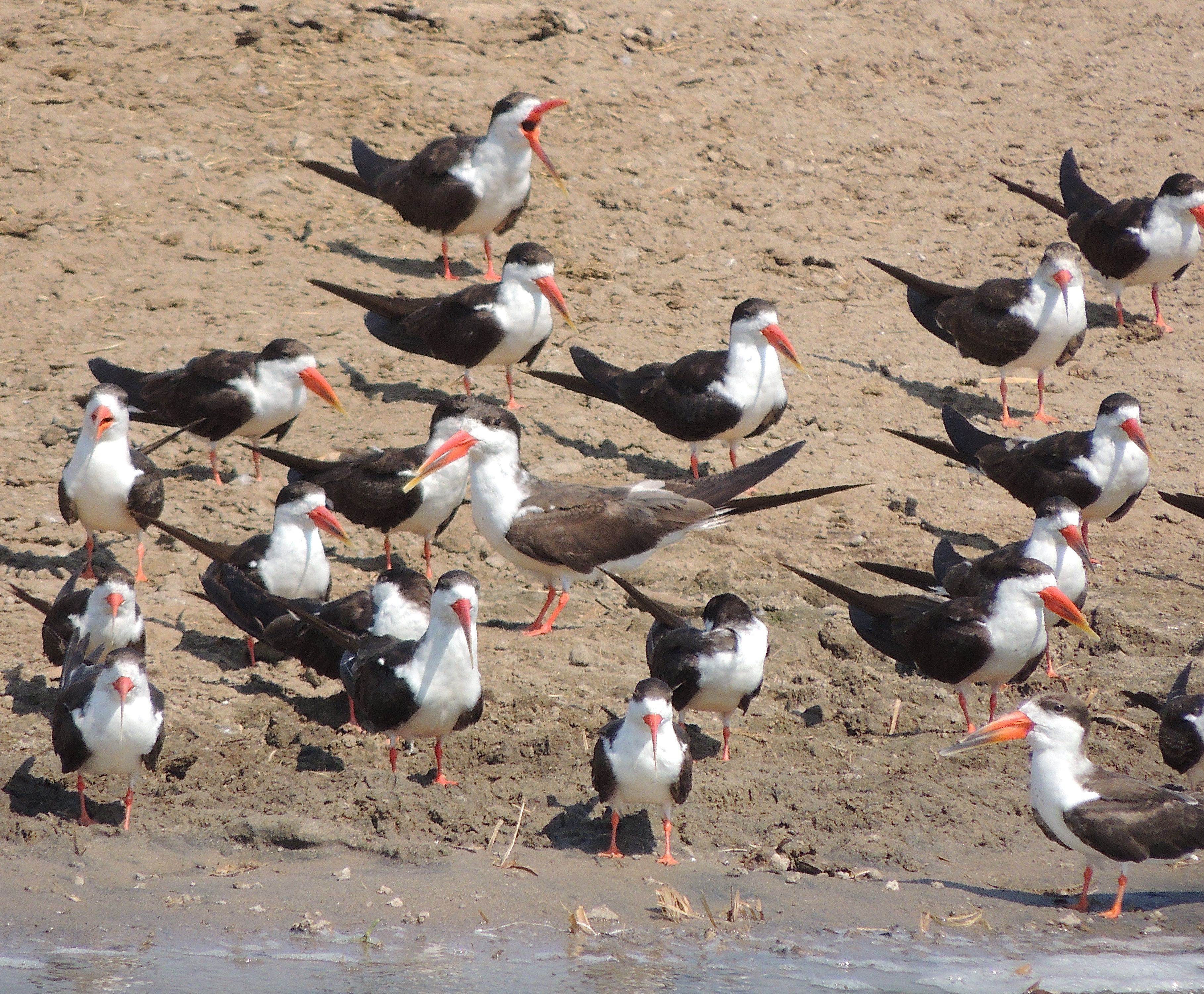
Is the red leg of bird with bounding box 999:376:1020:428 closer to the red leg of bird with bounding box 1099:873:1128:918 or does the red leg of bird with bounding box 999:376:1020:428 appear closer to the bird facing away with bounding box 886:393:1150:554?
the bird facing away with bounding box 886:393:1150:554

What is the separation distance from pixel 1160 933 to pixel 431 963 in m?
2.71

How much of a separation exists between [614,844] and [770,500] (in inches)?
93.5

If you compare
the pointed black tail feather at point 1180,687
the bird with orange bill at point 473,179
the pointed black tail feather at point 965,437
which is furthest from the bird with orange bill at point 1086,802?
the bird with orange bill at point 473,179

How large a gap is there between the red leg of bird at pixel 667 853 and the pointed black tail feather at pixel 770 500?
2165mm

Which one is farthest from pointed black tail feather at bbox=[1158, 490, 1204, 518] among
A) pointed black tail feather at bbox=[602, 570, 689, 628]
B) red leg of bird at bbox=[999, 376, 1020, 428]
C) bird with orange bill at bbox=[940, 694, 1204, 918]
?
pointed black tail feather at bbox=[602, 570, 689, 628]

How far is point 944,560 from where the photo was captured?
25.2ft

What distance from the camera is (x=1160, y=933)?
18.5 feet

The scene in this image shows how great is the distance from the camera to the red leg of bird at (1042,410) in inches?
389

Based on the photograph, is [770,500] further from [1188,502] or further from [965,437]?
[1188,502]

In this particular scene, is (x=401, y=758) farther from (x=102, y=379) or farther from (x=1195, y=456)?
(x=1195, y=456)

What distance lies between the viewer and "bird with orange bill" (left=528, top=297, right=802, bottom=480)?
884 centimetres

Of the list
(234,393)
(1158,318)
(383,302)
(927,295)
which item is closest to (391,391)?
(383,302)

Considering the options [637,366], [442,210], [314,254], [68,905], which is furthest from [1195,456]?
[68,905]

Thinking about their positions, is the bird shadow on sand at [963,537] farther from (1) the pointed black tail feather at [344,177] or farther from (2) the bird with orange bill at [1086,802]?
(1) the pointed black tail feather at [344,177]
